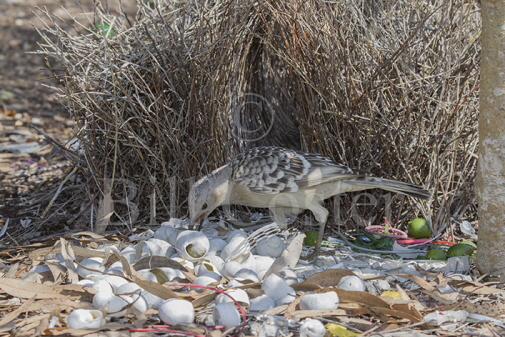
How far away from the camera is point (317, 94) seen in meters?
3.74

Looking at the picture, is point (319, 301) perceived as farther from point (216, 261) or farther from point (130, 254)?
point (130, 254)

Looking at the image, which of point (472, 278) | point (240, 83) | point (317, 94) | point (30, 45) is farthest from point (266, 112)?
point (30, 45)

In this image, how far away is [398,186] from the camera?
3.38 metres

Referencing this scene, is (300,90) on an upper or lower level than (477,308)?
upper

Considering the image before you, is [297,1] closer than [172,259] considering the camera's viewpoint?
No

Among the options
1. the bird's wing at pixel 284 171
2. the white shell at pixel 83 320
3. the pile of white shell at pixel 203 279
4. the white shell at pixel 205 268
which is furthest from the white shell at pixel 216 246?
the white shell at pixel 83 320

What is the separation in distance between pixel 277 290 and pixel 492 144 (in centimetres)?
128

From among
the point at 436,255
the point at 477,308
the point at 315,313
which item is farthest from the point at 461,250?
the point at 315,313

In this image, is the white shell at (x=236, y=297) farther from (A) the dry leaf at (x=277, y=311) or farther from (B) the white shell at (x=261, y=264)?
(B) the white shell at (x=261, y=264)

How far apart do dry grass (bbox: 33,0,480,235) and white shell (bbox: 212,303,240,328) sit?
1566 mm

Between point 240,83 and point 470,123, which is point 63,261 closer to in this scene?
point 240,83

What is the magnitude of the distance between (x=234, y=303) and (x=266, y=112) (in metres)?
2.35

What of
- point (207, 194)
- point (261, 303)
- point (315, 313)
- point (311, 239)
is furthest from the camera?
point (311, 239)

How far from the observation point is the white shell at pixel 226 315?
231 cm
